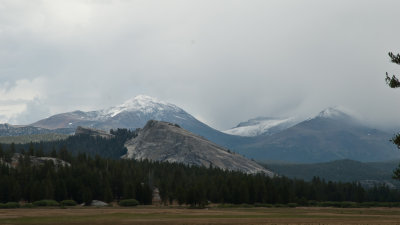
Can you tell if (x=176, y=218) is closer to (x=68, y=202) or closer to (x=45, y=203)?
(x=45, y=203)

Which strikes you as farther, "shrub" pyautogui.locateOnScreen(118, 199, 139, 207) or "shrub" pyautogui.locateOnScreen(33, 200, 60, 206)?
"shrub" pyautogui.locateOnScreen(118, 199, 139, 207)

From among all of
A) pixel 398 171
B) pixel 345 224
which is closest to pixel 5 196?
pixel 345 224

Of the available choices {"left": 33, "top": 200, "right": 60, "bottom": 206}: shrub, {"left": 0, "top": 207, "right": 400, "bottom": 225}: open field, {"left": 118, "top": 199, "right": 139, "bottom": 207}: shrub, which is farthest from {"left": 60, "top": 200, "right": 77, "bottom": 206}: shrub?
{"left": 0, "top": 207, "right": 400, "bottom": 225}: open field

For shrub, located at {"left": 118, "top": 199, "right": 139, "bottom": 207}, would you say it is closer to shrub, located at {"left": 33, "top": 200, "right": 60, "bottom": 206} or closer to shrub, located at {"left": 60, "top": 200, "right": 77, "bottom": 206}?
shrub, located at {"left": 60, "top": 200, "right": 77, "bottom": 206}

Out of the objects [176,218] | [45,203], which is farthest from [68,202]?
[176,218]

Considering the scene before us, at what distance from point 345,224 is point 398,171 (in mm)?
36955

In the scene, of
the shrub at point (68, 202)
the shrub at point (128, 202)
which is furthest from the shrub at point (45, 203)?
the shrub at point (128, 202)

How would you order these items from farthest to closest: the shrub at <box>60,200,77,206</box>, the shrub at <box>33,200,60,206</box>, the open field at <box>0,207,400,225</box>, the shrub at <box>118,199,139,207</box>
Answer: the shrub at <box>118,199,139,207</box> → the shrub at <box>60,200,77,206</box> → the shrub at <box>33,200,60,206</box> → the open field at <box>0,207,400,225</box>

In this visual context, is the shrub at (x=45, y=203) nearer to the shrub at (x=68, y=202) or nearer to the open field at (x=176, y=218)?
the shrub at (x=68, y=202)

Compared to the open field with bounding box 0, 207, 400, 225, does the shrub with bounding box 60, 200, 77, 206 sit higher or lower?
higher

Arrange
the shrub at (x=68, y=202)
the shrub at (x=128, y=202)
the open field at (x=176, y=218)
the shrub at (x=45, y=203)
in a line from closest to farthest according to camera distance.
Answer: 1. the open field at (x=176, y=218)
2. the shrub at (x=45, y=203)
3. the shrub at (x=68, y=202)
4. the shrub at (x=128, y=202)

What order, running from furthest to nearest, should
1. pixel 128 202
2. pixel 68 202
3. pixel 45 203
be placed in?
pixel 128 202
pixel 68 202
pixel 45 203

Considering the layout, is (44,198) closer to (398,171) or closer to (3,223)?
(3,223)

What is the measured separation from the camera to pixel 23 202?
19588 centimetres
